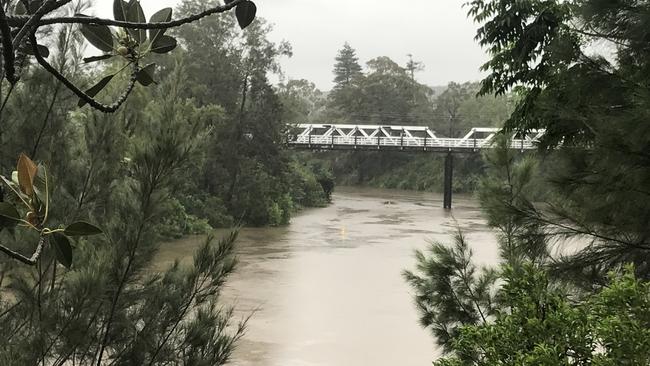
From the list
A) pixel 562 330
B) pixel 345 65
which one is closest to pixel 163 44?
pixel 562 330

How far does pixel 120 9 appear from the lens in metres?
0.60

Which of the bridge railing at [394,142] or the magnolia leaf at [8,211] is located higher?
the bridge railing at [394,142]

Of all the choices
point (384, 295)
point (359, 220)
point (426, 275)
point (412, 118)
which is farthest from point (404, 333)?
point (412, 118)

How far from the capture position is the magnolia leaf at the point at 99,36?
64cm

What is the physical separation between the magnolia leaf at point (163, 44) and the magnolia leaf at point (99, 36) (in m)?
0.06

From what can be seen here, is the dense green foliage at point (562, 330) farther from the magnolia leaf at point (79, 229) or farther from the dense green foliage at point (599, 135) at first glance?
the magnolia leaf at point (79, 229)

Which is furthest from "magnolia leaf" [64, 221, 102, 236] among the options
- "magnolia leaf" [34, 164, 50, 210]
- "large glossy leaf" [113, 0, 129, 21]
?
"large glossy leaf" [113, 0, 129, 21]

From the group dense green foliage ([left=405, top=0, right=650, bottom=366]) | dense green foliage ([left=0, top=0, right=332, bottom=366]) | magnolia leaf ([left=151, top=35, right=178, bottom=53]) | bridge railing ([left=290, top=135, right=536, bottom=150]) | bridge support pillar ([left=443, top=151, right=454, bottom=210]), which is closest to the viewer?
magnolia leaf ([left=151, top=35, right=178, bottom=53])

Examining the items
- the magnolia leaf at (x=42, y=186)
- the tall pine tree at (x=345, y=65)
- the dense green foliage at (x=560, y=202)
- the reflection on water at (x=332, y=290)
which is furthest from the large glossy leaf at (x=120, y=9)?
the tall pine tree at (x=345, y=65)

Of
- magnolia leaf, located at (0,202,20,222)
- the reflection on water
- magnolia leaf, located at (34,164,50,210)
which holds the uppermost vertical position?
magnolia leaf, located at (34,164,50,210)

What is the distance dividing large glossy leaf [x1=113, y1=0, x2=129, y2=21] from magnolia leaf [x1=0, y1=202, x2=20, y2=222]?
9.3 inches

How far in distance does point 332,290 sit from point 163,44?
714 centimetres

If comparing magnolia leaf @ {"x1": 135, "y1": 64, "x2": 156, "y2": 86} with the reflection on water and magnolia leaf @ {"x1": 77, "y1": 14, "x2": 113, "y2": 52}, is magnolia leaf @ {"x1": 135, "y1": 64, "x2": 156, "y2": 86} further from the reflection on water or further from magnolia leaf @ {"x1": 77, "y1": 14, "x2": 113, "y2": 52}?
the reflection on water

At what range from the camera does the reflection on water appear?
5271mm
